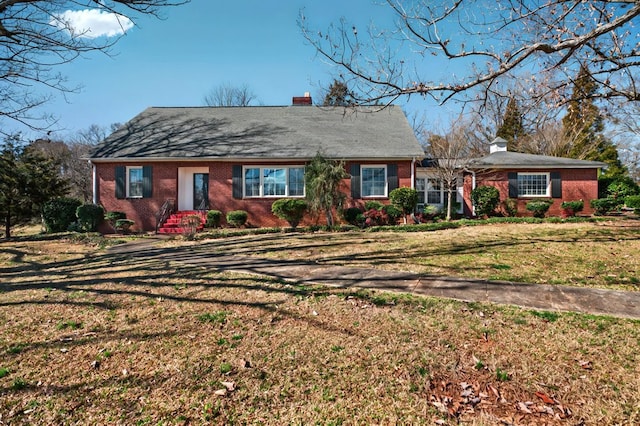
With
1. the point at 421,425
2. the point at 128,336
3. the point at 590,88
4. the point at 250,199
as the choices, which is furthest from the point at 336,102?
the point at 250,199

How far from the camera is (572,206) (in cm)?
1520

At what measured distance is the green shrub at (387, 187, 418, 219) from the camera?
44.2 ft

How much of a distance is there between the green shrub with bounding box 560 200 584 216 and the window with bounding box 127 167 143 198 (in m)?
19.7

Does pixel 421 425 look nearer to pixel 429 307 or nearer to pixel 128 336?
pixel 429 307

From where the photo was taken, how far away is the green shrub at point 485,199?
48.6 ft

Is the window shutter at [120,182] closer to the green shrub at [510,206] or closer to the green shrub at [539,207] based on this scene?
the green shrub at [510,206]

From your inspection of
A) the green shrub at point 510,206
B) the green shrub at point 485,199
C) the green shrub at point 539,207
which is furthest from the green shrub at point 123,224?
the green shrub at point 539,207

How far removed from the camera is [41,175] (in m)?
14.1

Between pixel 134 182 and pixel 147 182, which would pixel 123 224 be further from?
pixel 134 182

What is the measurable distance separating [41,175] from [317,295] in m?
15.5

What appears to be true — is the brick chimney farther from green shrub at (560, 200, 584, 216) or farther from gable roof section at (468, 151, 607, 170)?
green shrub at (560, 200, 584, 216)

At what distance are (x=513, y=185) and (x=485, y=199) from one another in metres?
2.22

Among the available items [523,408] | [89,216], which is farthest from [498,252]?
[89,216]

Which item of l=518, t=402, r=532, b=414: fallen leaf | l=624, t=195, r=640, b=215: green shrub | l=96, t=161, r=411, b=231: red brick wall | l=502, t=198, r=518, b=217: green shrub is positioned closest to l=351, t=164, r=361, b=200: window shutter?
l=96, t=161, r=411, b=231: red brick wall
